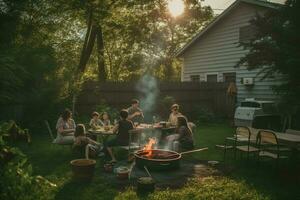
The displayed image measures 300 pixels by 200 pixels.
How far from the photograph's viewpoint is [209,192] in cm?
700

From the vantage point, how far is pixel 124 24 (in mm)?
23438

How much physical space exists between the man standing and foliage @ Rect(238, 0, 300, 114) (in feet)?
16.5

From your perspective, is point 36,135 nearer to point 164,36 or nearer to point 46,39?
point 46,39

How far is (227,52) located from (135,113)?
1000 cm

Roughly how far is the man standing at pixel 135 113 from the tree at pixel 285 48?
16.6 ft

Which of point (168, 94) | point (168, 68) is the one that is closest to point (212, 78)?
point (168, 94)

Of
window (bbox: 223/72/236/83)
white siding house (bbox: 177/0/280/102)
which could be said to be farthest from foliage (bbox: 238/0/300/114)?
window (bbox: 223/72/236/83)

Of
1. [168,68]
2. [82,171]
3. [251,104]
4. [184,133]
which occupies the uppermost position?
[168,68]

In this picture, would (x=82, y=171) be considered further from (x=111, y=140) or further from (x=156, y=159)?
(x=111, y=140)

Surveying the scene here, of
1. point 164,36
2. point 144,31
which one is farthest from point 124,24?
point 164,36

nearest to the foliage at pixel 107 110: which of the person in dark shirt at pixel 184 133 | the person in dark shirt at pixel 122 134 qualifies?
the person in dark shirt at pixel 122 134

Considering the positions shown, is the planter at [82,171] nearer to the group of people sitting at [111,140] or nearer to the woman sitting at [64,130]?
the group of people sitting at [111,140]

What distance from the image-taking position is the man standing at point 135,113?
1272cm

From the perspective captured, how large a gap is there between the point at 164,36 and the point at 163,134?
28.9m
